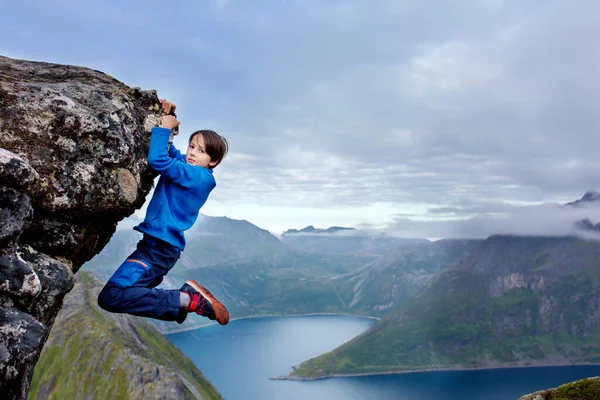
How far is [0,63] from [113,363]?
454ft

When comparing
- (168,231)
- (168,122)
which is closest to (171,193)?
(168,231)

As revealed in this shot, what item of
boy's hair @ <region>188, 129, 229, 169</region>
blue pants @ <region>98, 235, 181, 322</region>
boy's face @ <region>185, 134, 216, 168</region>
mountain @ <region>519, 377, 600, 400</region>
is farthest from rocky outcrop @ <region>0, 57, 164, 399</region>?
mountain @ <region>519, 377, 600, 400</region>

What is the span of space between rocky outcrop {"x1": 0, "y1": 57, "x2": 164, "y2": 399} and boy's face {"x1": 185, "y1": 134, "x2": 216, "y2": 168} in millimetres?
989

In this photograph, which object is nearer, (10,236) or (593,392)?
(10,236)

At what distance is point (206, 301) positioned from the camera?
31.3 ft

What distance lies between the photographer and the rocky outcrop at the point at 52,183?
6891mm

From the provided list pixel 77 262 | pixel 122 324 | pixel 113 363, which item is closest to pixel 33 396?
pixel 113 363

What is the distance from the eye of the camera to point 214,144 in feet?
32.3

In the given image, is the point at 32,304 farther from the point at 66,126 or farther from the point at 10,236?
the point at 66,126

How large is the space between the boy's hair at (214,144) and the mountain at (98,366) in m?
119

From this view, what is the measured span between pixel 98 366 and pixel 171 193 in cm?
14097

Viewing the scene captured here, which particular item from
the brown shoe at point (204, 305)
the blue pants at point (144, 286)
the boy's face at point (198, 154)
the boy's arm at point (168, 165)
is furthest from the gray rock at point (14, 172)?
the brown shoe at point (204, 305)

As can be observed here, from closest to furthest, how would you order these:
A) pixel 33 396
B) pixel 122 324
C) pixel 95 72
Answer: pixel 95 72
pixel 33 396
pixel 122 324

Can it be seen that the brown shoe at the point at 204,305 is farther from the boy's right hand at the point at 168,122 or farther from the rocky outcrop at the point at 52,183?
the boy's right hand at the point at 168,122
